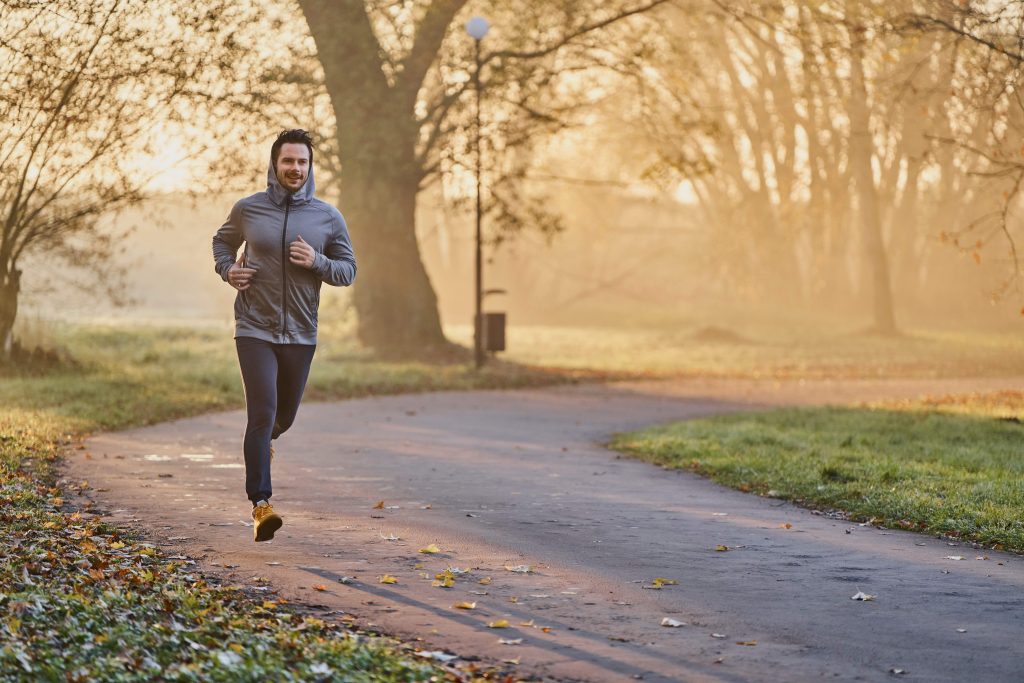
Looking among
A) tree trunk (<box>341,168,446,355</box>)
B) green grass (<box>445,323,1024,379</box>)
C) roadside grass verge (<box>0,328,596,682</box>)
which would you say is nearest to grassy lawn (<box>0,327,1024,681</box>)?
roadside grass verge (<box>0,328,596,682</box>)

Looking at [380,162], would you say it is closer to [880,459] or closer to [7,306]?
[7,306]

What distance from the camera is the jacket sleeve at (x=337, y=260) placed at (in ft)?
26.2

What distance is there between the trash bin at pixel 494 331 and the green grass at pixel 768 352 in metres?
3.38

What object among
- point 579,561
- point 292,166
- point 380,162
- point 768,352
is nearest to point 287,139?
point 292,166

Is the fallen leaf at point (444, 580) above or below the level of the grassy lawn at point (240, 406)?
Result: below

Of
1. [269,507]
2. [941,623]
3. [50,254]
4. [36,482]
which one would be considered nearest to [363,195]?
[50,254]

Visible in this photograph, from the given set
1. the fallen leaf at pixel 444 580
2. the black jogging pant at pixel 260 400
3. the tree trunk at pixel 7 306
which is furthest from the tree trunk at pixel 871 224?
the fallen leaf at pixel 444 580

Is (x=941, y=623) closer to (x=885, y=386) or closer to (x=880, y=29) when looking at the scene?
→ (x=880, y=29)

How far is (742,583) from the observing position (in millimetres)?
7434

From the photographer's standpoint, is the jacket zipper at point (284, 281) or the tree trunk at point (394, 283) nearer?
the jacket zipper at point (284, 281)

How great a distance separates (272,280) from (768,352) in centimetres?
2786

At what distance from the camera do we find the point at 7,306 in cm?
1898

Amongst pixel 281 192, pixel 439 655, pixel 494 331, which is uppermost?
pixel 281 192

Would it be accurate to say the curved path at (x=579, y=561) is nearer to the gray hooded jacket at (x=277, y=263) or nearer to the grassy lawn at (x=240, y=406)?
the grassy lawn at (x=240, y=406)
